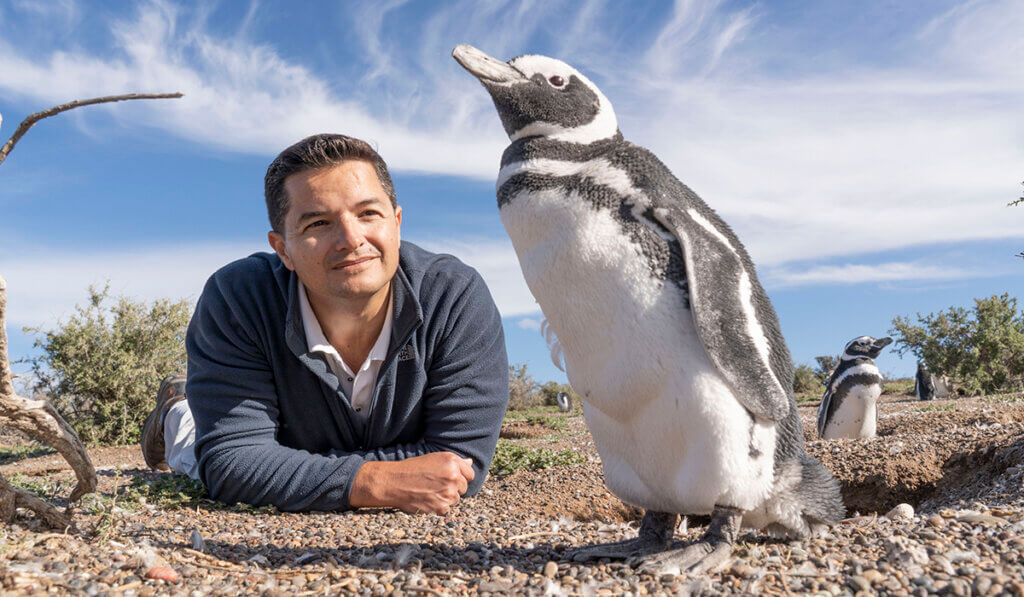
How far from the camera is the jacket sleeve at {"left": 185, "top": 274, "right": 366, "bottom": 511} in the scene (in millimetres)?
3713

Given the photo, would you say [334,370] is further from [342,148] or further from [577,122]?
[577,122]

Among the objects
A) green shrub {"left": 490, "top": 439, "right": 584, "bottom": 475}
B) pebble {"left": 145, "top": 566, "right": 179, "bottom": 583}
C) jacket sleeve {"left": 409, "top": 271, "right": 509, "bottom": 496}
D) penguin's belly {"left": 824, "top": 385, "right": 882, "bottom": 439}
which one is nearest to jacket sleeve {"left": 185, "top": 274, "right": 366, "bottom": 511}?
jacket sleeve {"left": 409, "top": 271, "right": 509, "bottom": 496}

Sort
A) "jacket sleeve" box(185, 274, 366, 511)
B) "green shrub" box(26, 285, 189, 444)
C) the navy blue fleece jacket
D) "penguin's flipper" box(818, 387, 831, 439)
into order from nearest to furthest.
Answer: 1. "jacket sleeve" box(185, 274, 366, 511)
2. the navy blue fleece jacket
3. "penguin's flipper" box(818, 387, 831, 439)
4. "green shrub" box(26, 285, 189, 444)

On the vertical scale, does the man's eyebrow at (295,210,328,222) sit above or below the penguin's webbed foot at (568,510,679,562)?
above

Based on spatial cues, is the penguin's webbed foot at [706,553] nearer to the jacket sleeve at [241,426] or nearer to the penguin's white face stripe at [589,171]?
the penguin's white face stripe at [589,171]

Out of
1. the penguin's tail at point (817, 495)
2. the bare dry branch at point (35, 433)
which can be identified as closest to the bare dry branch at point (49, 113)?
the bare dry branch at point (35, 433)

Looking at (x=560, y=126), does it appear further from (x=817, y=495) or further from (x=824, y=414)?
(x=824, y=414)

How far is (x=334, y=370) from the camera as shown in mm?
→ 3977

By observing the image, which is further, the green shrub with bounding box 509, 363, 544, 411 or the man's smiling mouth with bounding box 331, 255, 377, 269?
the green shrub with bounding box 509, 363, 544, 411

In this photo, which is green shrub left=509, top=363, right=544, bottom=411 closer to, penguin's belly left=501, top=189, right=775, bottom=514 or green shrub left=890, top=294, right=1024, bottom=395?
green shrub left=890, top=294, right=1024, bottom=395

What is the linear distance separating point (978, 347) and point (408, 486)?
15.3 m

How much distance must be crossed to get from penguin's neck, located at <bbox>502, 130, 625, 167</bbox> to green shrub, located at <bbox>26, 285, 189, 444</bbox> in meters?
10.4

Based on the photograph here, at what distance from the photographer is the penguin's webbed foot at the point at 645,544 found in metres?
2.31

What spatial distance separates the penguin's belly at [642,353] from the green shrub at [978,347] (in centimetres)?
1549
